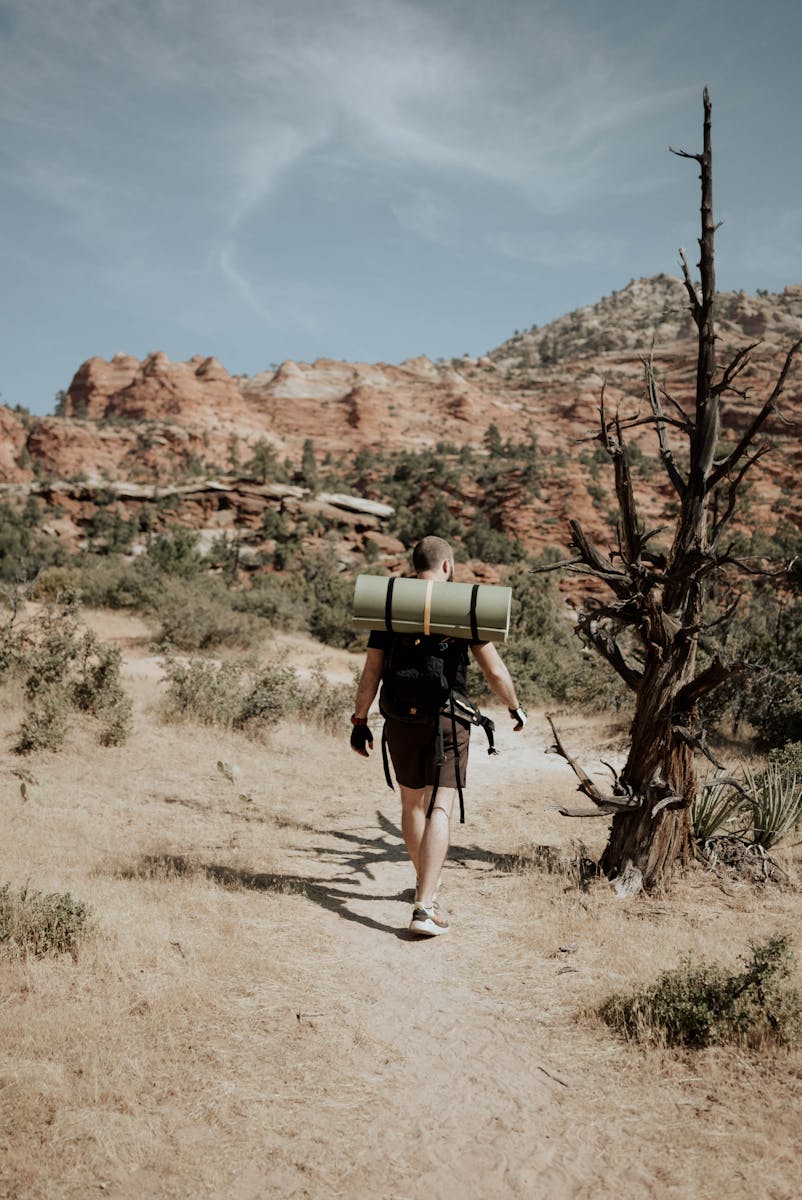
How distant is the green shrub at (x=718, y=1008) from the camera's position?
9.41ft

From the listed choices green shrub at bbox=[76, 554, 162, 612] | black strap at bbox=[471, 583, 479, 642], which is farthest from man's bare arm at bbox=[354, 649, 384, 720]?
green shrub at bbox=[76, 554, 162, 612]

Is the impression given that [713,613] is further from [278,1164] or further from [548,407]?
[548,407]

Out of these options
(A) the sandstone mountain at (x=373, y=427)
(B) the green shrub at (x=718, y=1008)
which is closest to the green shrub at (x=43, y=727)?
(B) the green shrub at (x=718, y=1008)

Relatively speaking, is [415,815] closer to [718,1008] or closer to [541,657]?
[718,1008]

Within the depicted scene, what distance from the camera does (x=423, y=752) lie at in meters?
3.99

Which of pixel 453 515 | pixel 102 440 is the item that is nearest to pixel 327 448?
pixel 102 440

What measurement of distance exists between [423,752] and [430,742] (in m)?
0.07

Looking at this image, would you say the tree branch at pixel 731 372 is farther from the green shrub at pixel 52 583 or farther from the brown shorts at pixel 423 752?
the green shrub at pixel 52 583

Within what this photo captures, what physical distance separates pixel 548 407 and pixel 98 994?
2703 inches

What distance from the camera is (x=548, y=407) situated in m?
67.8

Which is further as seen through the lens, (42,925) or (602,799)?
(602,799)

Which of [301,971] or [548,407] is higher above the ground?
[548,407]

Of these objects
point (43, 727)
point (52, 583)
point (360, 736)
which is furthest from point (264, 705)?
point (52, 583)

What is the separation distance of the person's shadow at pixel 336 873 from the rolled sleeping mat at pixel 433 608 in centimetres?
163
